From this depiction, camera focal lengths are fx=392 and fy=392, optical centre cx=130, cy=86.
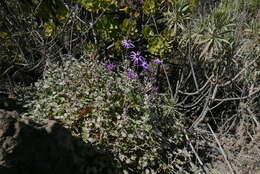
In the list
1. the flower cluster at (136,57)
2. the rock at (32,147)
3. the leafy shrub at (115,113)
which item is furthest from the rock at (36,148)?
the flower cluster at (136,57)

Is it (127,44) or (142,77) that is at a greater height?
(127,44)

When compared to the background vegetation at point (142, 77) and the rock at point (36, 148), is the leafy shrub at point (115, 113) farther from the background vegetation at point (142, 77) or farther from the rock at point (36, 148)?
the rock at point (36, 148)

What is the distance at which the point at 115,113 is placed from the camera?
11.6 feet

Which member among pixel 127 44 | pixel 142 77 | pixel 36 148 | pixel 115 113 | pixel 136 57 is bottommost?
pixel 142 77

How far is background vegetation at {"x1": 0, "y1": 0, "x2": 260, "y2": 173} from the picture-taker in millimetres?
3471

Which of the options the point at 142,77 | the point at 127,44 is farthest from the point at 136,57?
the point at 142,77

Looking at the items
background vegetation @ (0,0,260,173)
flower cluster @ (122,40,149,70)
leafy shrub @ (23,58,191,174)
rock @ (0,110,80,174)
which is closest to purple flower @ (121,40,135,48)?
flower cluster @ (122,40,149,70)

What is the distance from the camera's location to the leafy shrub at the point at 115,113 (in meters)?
3.31

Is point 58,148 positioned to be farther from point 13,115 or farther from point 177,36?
point 177,36

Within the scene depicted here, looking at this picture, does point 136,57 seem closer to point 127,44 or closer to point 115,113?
point 127,44

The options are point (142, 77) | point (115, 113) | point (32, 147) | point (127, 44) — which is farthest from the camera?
point (142, 77)

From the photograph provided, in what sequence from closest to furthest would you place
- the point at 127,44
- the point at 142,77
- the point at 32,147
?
the point at 32,147 → the point at 127,44 → the point at 142,77

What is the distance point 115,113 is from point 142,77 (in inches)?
53.1

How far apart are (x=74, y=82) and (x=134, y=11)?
1.35 metres
